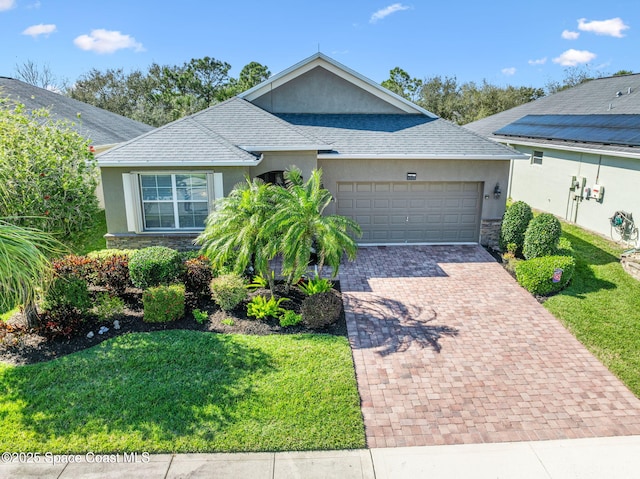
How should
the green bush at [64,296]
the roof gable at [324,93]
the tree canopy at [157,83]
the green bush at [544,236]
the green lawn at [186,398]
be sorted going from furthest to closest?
1. the tree canopy at [157,83]
2. the roof gable at [324,93]
3. the green bush at [544,236]
4. the green bush at [64,296]
5. the green lawn at [186,398]

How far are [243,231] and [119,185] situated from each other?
17.2ft

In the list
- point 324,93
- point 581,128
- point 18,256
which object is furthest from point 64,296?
point 581,128

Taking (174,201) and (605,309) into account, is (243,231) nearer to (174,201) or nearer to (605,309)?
(174,201)

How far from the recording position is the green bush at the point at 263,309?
970 centimetres

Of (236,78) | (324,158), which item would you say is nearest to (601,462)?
(324,158)

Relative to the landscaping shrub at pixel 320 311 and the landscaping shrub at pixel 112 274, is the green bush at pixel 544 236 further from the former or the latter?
the landscaping shrub at pixel 112 274

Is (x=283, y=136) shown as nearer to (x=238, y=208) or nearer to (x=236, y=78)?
(x=238, y=208)

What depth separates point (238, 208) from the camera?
990 centimetres

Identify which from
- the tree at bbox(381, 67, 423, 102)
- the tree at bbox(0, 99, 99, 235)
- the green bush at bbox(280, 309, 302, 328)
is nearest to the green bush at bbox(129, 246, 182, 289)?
the tree at bbox(0, 99, 99, 235)

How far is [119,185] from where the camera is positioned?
41.3ft

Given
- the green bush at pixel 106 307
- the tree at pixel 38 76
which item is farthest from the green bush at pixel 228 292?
the tree at pixel 38 76

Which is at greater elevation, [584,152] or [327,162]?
[584,152]

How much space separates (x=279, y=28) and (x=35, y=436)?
81.3 feet

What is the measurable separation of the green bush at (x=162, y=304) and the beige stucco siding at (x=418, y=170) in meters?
6.66
